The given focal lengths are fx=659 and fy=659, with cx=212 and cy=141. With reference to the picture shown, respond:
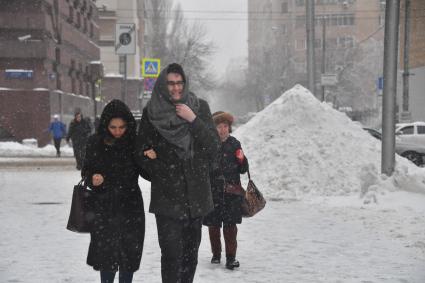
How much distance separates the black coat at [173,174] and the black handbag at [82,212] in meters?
0.58

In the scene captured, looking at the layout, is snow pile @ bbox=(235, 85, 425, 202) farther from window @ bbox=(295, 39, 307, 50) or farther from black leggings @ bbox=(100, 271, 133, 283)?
window @ bbox=(295, 39, 307, 50)

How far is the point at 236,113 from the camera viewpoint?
Answer: 118000 millimetres

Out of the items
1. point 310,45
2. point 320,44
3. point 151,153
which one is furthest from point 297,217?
point 320,44

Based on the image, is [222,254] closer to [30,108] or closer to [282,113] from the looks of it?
[282,113]

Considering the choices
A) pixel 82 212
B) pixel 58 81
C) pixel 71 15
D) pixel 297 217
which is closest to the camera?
pixel 82 212

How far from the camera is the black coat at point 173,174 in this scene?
14.9ft

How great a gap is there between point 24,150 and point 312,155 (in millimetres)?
18438

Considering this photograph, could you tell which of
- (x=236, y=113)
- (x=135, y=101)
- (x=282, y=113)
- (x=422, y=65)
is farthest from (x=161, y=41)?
(x=236, y=113)

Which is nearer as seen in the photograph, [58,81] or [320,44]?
[58,81]

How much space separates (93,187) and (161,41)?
5420cm

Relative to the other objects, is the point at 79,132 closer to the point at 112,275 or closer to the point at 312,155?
the point at 312,155

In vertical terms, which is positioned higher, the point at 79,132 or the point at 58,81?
the point at 58,81

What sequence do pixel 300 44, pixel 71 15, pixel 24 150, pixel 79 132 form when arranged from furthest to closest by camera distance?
pixel 300 44, pixel 71 15, pixel 24 150, pixel 79 132

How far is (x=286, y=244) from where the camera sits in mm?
7977
